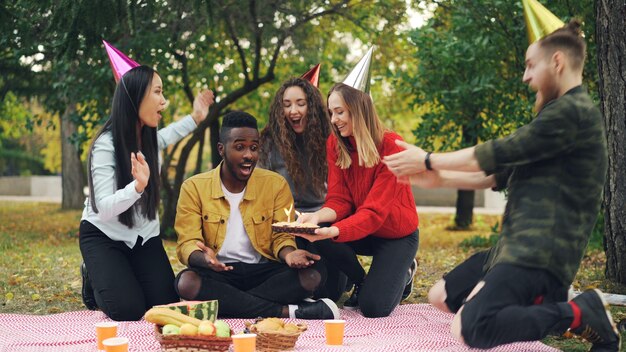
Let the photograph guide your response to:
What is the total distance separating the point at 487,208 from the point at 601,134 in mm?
19457

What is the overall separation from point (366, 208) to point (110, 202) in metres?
1.71

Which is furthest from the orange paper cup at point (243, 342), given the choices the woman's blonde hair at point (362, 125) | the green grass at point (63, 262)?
the green grass at point (63, 262)

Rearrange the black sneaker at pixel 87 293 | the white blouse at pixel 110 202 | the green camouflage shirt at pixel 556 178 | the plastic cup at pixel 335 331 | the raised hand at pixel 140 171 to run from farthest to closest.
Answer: the black sneaker at pixel 87 293 < the white blouse at pixel 110 202 < the raised hand at pixel 140 171 < the plastic cup at pixel 335 331 < the green camouflage shirt at pixel 556 178

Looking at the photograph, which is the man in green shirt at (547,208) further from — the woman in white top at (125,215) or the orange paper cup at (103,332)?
the woman in white top at (125,215)

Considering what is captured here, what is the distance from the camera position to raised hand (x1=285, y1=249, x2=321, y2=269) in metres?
5.08

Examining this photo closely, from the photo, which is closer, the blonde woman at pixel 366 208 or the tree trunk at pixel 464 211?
the blonde woman at pixel 366 208

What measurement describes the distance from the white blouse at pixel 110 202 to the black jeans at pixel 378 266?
1.31m

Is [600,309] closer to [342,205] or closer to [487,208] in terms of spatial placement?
[342,205]

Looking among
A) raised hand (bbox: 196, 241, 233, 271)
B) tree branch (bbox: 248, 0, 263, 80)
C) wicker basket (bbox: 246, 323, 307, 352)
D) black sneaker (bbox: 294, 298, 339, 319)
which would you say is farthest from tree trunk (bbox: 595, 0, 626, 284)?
tree branch (bbox: 248, 0, 263, 80)

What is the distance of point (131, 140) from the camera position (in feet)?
17.0

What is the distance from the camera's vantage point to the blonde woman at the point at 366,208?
5.16m

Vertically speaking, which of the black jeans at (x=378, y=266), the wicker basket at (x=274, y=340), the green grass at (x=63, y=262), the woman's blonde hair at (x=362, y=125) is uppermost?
the woman's blonde hair at (x=362, y=125)

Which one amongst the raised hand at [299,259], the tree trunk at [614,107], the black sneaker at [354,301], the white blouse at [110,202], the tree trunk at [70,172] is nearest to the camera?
the white blouse at [110,202]

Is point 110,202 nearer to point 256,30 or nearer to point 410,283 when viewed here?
point 410,283
